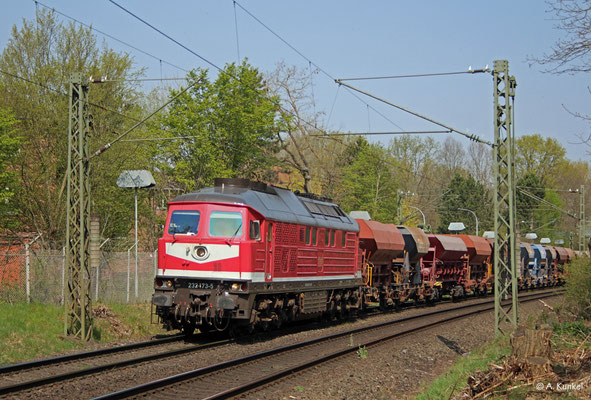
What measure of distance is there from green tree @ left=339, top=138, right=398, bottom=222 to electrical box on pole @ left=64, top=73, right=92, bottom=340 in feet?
132

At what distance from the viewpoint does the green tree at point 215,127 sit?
34.3m

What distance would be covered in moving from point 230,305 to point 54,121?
58.8 feet

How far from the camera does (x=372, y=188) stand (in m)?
61.0

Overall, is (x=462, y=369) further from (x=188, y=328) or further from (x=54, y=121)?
(x=54, y=121)

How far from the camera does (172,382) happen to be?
11.5m

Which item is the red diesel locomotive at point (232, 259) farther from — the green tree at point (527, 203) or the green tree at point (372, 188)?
the green tree at point (527, 203)

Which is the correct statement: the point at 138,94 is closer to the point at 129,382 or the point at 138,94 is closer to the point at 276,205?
the point at 276,205

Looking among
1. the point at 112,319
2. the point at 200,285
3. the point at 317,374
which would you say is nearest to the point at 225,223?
the point at 200,285

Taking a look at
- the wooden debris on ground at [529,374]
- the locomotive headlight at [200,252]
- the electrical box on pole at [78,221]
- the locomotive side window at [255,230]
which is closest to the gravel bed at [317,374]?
the locomotive headlight at [200,252]

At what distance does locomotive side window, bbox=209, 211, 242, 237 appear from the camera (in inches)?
655

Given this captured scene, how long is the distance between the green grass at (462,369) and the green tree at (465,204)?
64764 millimetres

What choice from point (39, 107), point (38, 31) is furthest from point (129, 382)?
point (38, 31)

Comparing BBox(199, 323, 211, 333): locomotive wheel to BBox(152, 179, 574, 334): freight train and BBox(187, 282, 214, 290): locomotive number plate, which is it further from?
BBox(187, 282, 214, 290): locomotive number plate

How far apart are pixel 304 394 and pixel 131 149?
23133 millimetres
